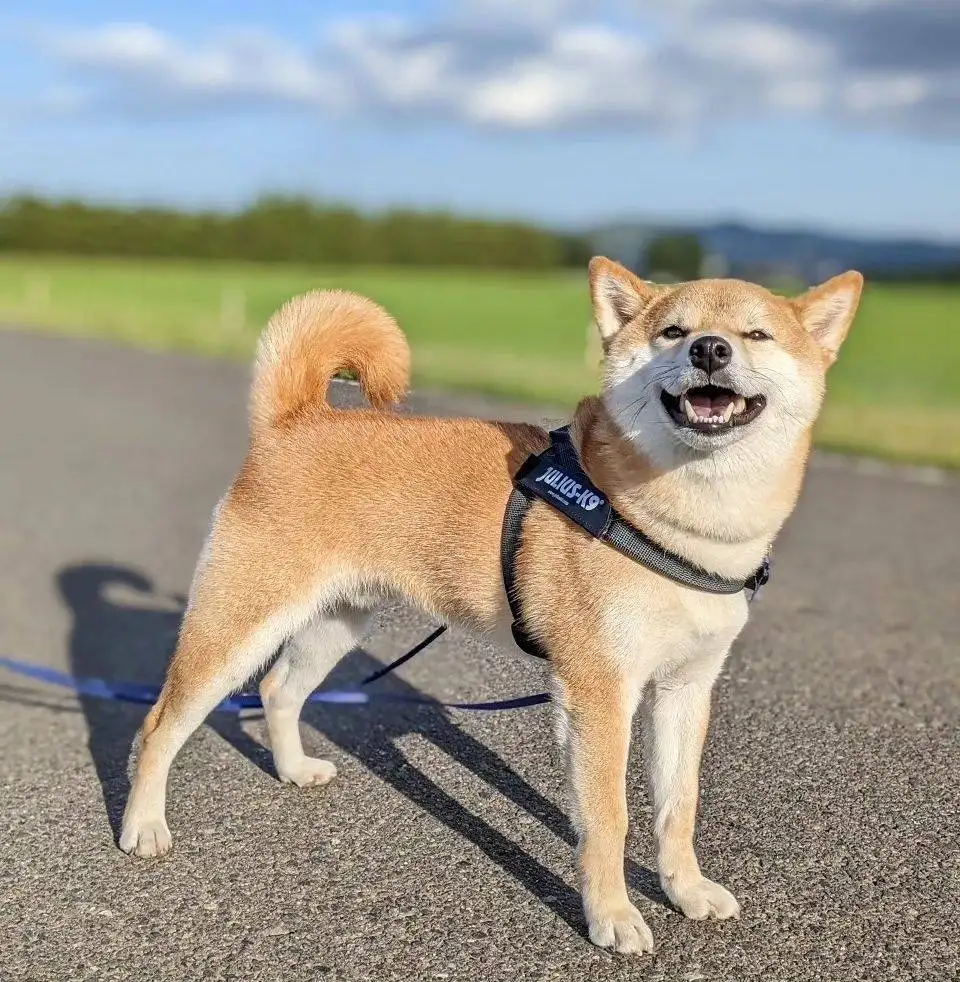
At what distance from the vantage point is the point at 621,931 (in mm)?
3480

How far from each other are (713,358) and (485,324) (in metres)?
42.7

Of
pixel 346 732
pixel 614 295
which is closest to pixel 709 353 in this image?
pixel 614 295

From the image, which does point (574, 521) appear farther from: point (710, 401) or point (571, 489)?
point (710, 401)

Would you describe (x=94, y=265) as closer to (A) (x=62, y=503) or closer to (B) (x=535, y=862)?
(A) (x=62, y=503)

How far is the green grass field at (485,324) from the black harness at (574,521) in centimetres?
264

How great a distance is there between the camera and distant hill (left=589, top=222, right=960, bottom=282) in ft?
120

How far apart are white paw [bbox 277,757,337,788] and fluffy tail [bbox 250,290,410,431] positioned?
1403 millimetres

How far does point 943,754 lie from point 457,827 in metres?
2.25

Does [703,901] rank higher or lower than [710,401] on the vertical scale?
lower

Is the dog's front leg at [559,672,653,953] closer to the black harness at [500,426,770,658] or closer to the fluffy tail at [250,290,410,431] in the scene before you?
the black harness at [500,426,770,658]

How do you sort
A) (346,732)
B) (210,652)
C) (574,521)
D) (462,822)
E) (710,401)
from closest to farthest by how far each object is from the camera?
1. (710,401)
2. (574,521)
3. (210,652)
4. (462,822)
5. (346,732)

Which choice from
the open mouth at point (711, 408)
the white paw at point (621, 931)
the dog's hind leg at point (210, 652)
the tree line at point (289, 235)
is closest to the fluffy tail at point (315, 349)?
the dog's hind leg at point (210, 652)

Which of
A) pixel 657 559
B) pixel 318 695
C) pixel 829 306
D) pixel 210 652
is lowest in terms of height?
pixel 318 695

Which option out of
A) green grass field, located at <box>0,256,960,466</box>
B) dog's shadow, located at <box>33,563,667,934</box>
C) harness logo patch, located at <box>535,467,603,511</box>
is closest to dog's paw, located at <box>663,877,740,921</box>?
dog's shadow, located at <box>33,563,667,934</box>
